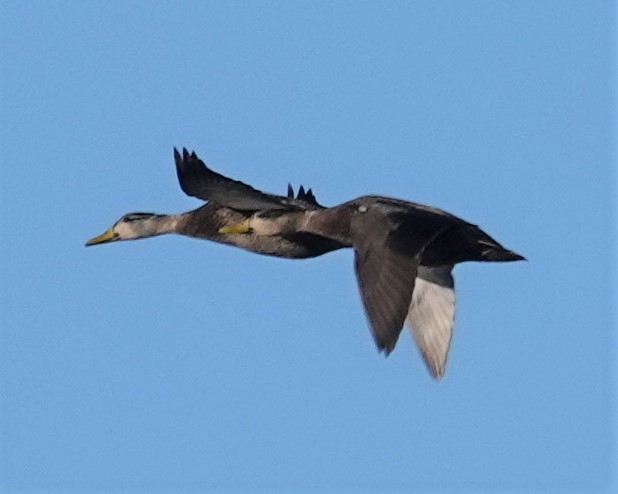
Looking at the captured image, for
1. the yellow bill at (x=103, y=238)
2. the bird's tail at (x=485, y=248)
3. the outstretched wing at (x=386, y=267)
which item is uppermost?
the yellow bill at (x=103, y=238)

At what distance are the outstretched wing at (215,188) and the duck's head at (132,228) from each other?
5.15 feet

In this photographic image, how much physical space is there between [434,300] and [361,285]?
301cm

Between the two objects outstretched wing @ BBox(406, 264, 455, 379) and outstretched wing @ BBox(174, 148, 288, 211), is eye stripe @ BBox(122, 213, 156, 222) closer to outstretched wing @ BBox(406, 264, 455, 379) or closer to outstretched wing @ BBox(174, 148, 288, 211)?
outstretched wing @ BBox(174, 148, 288, 211)

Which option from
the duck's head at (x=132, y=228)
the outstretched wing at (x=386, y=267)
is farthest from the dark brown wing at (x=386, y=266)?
the duck's head at (x=132, y=228)

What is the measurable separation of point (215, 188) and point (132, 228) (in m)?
2.14

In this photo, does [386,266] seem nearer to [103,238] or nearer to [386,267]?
[386,267]

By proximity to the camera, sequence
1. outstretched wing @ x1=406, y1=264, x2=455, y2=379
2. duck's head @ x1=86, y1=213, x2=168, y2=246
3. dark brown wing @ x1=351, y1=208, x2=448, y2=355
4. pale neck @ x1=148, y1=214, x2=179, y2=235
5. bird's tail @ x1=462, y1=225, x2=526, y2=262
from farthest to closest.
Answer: duck's head @ x1=86, y1=213, x2=168, y2=246
pale neck @ x1=148, y1=214, x2=179, y2=235
outstretched wing @ x1=406, y1=264, x2=455, y2=379
bird's tail @ x1=462, y1=225, x2=526, y2=262
dark brown wing @ x1=351, y1=208, x2=448, y2=355

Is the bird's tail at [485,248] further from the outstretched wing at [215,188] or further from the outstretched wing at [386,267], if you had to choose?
the outstretched wing at [215,188]

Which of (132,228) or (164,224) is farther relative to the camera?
(132,228)

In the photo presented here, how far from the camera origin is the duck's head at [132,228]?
22.2 metres

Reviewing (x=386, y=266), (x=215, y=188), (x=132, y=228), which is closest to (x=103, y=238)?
(x=132, y=228)

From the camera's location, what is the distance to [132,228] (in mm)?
22500

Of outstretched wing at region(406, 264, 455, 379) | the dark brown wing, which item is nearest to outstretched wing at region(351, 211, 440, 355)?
the dark brown wing

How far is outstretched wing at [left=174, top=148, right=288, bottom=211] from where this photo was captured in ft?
67.2
